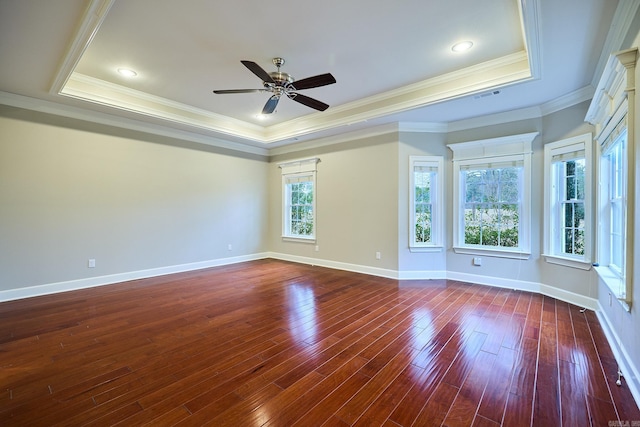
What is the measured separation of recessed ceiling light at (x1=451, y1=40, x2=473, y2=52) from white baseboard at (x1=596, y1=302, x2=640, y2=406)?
10.2 ft

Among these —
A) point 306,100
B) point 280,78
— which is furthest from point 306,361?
point 280,78

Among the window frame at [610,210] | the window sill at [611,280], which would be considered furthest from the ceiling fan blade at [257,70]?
the window sill at [611,280]

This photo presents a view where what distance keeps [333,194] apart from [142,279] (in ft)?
12.6

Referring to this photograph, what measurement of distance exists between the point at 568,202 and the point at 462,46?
2557mm

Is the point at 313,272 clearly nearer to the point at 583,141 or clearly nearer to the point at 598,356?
the point at 598,356

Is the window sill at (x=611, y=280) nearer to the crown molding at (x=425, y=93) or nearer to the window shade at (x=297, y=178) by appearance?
the crown molding at (x=425, y=93)

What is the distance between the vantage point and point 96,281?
178 inches

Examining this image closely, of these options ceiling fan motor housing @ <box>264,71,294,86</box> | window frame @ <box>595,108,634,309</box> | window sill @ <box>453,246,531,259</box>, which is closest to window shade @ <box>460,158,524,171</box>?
window frame @ <box>595,108,634,309</box>

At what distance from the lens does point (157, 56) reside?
3.36 meters

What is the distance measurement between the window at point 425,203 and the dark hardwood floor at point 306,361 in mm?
1200

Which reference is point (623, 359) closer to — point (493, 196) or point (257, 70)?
point (493, 196)

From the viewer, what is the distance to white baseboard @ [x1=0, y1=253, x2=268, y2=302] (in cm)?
389

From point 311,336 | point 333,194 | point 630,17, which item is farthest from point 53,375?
point 630,17

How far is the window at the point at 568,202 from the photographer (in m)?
3.55
